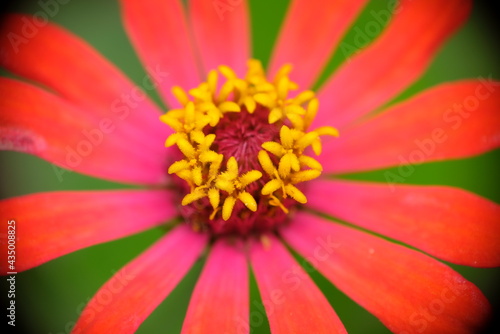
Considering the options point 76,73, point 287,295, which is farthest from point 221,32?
point 287,295

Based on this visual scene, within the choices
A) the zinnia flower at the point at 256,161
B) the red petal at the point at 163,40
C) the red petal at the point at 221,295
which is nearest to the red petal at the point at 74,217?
the zinnia flower at the point at 256,161

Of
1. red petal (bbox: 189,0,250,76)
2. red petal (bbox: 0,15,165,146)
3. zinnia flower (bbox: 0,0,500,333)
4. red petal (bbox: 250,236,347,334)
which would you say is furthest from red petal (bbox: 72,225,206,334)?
red petal (bbox: 189,0,250,76)

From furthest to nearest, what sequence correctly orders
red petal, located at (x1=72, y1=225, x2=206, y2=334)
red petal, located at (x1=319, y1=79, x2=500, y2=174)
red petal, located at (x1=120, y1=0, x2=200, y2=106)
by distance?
red petal, located at (x1=120, y1=0, x2=200, y2=106)
red petal, located at (x1=319, y1=79, x2=500, y2=174)
red petal, located at (x1=72, y1=225, x2=206, y2=334)

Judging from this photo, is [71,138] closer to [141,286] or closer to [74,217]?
[74,217]

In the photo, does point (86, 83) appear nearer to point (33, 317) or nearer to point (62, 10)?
point (62, 10)

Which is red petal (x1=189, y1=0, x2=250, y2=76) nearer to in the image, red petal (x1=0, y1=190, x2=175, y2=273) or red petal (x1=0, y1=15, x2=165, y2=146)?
red petal (x1=0, y1=15, x2=165, y2=146)

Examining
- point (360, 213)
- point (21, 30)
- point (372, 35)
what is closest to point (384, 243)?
point (360, 213)
